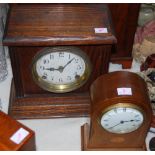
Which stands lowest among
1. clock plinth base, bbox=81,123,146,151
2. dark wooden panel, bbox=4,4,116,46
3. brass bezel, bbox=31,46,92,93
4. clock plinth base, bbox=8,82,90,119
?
clock plinth base, bbox=81,123,146,151

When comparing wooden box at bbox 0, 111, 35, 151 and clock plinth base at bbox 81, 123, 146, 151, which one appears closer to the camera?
wooden box at bbox 0, 111, 35, 151

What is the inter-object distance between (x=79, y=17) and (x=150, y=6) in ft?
1.90

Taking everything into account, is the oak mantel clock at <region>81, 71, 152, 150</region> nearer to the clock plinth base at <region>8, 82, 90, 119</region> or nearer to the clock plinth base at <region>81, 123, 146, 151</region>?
the clock plinth base at <region>81, 123, 146, 151</region>

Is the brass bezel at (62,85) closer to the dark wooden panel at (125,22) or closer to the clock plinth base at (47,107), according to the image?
the clock plinth base at (47,107)

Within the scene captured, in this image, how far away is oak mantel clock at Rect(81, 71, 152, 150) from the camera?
1.20 m

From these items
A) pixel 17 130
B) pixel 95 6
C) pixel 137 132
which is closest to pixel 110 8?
pixel 95 6

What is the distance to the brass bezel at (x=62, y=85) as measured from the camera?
1.41m

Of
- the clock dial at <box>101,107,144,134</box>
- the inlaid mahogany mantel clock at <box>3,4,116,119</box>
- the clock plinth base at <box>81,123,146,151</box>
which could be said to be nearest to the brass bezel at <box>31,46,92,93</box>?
the inlaid mahogany mantel clock at <box>3,4,116,119</box>

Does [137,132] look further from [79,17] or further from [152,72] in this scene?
[79,17]

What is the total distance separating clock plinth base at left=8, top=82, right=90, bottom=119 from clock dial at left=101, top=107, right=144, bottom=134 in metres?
0.32

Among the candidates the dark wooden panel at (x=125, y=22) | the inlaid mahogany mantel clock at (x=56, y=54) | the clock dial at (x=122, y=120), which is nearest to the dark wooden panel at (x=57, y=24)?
the inlaid mahogany mantel clock at (x=56, y=54)

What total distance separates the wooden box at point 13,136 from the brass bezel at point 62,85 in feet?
1.00

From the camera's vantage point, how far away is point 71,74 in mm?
1514

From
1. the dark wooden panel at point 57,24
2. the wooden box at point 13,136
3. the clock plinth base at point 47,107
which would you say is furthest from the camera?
the clock plinth base at point 47,107
